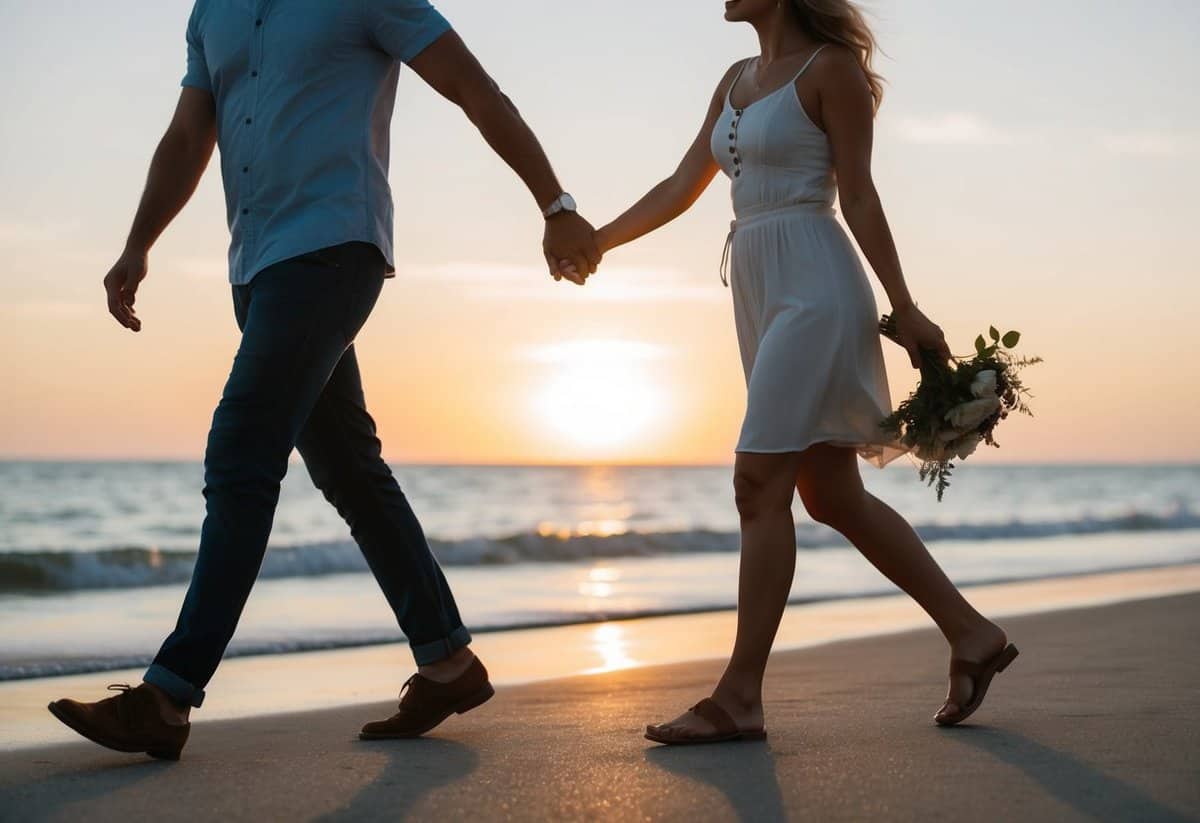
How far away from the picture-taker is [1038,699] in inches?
160

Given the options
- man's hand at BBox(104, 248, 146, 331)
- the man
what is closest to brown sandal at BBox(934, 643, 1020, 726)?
the man

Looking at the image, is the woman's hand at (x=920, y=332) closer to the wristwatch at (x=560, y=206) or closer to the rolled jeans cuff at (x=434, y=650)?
the wristwatch at (x=560, y=206)

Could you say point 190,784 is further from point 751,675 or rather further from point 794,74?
point 794,74

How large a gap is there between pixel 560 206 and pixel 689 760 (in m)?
Answer: 1.53

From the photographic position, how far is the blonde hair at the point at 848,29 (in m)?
3.57

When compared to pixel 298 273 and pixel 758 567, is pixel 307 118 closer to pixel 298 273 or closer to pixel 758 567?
pixel 298 273

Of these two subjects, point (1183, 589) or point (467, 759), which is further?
point (1183, 589)

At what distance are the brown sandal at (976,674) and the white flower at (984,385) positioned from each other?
0.65 meters

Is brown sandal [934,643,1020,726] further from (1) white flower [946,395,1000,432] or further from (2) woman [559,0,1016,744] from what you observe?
(1) white flower [946,395,1000,432]

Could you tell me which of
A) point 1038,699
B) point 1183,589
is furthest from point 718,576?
point 1038,699

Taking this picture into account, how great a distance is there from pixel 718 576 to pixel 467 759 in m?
8.70

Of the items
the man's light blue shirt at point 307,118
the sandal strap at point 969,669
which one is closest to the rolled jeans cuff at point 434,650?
the man's light blue shirt at point 307,118

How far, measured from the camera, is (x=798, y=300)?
3.48 m

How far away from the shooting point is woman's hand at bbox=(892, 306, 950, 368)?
3529 millimetres
